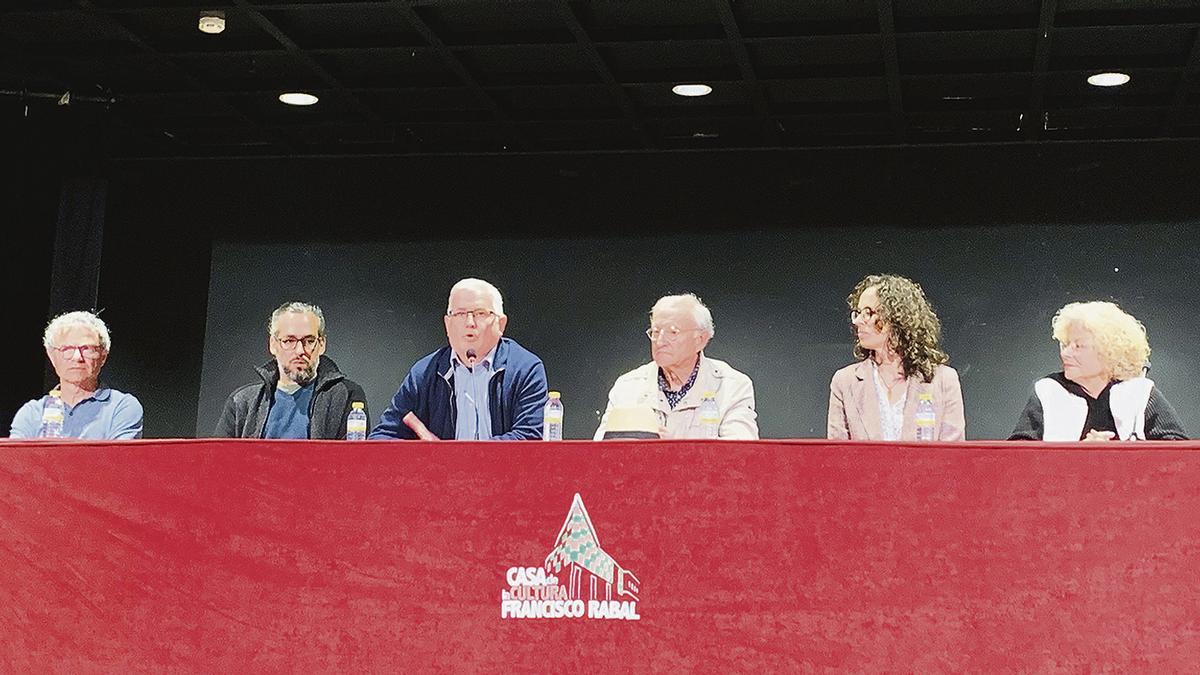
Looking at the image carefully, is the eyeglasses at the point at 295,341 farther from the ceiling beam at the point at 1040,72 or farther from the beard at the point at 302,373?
the ceiling beam at the point at 1040,72

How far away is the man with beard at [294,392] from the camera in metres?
4.80

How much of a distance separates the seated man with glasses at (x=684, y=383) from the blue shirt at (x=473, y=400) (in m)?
0.41

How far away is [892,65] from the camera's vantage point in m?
5.83

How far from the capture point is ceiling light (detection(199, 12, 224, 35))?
18.4 ft

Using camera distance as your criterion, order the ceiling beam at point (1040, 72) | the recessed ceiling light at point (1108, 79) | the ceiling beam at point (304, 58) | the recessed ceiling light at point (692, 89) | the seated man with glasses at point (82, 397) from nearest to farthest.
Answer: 1. the seated man with glasses at point (82, 397)
2. the ceiling beam at point (1040, 72)
3. the ceiling beam at point (304, 58)
4. the recessed ceiling light at point (1108, 79)
5. the recessed ceiling light at point (692, 89)

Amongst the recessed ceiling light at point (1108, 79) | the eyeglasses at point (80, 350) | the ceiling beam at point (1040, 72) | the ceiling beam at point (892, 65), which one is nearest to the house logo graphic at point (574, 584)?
the eyeglasses at point (80, 350)

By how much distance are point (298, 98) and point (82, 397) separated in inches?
89.8

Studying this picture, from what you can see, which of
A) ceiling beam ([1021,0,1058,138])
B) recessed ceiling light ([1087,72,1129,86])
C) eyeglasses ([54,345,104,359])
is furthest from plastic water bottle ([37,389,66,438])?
recessed ceiling light ([1087,72,1129,86])

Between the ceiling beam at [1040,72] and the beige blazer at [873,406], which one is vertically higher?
the ceiling beam at [1040,72]

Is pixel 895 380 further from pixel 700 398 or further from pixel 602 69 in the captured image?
pixel 602 69

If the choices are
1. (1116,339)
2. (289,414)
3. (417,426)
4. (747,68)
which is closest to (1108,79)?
(747,68)

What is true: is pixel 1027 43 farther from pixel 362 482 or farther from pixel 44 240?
pixel 44 240

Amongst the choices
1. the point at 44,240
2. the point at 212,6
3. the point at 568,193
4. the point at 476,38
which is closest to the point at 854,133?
the point at 568,193

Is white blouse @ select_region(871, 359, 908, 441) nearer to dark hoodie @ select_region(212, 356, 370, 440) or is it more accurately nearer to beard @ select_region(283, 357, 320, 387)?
dark hoodie @ select_region(212, 356, 370, 440)
